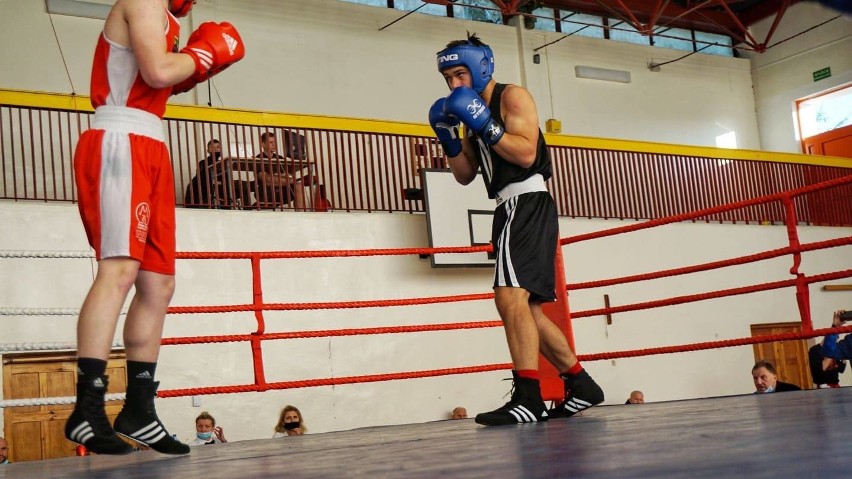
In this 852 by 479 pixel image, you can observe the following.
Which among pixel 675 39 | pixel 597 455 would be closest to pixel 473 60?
pixel 597 455

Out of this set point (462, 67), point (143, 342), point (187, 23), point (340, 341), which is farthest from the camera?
point (187, 23)

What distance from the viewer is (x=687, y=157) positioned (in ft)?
37.7

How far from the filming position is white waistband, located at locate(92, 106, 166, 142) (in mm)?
2363

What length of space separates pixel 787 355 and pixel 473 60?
958cm

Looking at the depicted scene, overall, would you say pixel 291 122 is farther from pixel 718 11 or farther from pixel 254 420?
pixel 718 11

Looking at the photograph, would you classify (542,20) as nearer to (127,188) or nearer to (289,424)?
(289,424)

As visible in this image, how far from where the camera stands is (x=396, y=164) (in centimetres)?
1002

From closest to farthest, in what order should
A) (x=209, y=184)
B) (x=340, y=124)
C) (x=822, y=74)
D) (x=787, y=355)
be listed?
(x=209, y=184)
(x=340, y=124)
(x=787, y=355)
(x=822, y=74)

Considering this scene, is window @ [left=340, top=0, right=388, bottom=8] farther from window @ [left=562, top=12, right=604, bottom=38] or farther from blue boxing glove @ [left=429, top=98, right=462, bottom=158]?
blue boxing glove @ [left=429, top=98, right=462, bottom=158]

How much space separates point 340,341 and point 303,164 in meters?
1.67

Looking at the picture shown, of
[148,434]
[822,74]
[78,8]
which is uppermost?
[78,8]

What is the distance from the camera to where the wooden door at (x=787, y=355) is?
1148 centimetres

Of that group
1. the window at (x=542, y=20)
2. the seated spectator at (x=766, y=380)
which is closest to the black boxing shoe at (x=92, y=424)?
the seated spectator at (x=766, y=380)

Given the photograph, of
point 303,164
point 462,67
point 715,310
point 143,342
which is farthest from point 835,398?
point 715,310
